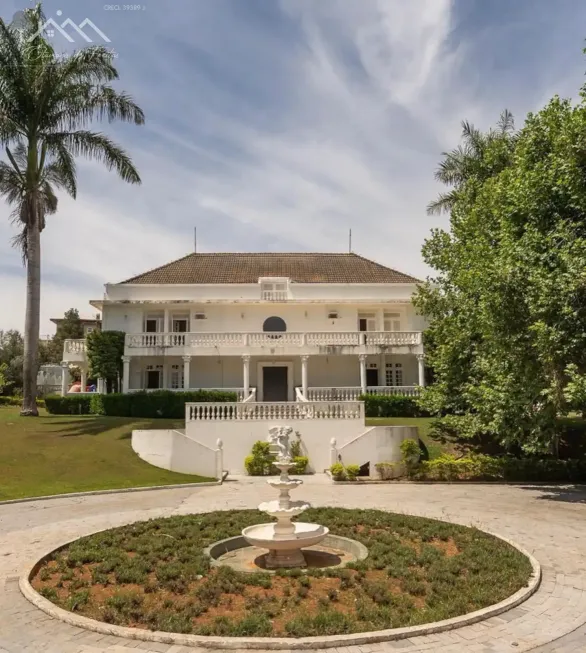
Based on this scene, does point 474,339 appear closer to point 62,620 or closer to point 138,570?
point 138,570

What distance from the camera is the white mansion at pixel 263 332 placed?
108 ft

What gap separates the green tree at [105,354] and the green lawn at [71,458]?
636cm

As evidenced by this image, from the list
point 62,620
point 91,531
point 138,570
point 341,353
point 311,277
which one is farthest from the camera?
point 311,277

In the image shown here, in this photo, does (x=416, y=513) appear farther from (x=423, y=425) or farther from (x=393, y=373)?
(x=393, y=373)

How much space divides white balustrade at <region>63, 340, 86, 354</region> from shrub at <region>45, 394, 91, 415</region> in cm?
447

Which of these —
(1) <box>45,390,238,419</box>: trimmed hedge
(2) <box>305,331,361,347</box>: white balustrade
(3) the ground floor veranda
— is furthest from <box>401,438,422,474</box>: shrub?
(3) the ground floor veranda

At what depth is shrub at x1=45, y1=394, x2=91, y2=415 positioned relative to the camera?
3145 cm

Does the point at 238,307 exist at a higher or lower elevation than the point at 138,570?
higher

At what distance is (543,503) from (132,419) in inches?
740

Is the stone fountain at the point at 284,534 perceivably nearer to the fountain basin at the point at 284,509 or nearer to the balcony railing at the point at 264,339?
the fountain basin at the point at 284,509

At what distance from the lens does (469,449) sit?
24578 millimetres

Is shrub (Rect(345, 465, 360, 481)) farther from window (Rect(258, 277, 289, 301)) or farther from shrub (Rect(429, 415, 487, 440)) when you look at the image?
window (Rect(258, 277, 289, 301))

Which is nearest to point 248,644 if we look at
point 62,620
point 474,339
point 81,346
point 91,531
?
point 62,620

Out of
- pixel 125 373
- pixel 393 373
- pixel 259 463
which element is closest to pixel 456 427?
pixel 259 463
